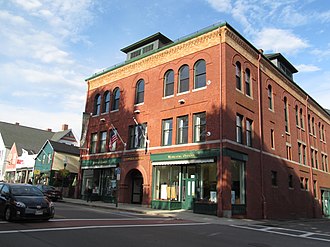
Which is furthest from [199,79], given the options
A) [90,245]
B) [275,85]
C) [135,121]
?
[90,245]

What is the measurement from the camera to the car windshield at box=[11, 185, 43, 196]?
12.3 metres

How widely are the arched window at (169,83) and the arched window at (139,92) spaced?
9.82ft

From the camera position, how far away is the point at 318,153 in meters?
36.5

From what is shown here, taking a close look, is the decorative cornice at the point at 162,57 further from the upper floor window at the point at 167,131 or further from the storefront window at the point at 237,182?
the storefront window at the point at 237,182

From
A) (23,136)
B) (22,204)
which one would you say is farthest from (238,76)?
(23,136)

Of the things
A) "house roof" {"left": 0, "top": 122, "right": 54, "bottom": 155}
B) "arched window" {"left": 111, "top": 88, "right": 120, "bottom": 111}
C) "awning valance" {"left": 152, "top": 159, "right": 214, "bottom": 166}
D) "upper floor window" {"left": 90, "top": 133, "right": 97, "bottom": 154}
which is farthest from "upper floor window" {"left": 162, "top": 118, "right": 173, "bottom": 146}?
"house roof" {"left": 0, "top": 122, "right": 54, "bottom": 155}

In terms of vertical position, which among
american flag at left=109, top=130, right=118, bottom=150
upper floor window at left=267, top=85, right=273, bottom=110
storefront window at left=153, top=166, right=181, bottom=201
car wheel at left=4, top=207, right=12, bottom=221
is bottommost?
car wheel at left=4, top=207, right=12, bottom=221

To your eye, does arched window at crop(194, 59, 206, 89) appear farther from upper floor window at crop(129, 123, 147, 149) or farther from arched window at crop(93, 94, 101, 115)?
arched window at crop(93, 94, 101, 115)

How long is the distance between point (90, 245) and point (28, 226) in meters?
3.91

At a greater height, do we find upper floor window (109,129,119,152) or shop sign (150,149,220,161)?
upper floor window (109,129,119,152)

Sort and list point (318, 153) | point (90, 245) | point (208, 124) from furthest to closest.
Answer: point (318, 153)
point (208, 124)
point (90, 245)

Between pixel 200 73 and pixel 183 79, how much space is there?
1707mm

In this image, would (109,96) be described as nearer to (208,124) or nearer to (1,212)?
(208,124)

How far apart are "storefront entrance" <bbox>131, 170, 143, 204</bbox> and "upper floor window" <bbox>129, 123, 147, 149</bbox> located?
7.75 feet
